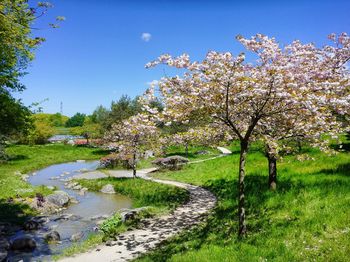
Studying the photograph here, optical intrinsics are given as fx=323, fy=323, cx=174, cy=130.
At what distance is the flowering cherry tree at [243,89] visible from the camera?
9.59 metres

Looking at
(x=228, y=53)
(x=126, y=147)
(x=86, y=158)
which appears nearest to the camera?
(x=228, y=53)

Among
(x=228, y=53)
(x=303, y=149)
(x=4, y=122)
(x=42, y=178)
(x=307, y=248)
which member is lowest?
(x=42, y=178)

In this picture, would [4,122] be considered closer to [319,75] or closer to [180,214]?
[180,214]

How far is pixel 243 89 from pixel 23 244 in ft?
40.1

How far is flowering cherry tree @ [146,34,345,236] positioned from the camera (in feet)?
31.5

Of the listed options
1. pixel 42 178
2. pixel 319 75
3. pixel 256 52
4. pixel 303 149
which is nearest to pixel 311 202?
pixel 319 75

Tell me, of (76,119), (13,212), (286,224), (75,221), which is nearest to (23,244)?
(75,221)

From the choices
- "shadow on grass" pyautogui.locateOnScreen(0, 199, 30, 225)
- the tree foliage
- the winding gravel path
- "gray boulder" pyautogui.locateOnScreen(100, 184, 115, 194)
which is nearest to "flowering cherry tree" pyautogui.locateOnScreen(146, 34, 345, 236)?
the winding gravel path

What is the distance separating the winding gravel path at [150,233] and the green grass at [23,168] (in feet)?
30.3

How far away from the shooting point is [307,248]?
9.09 metres

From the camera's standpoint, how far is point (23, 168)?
147 ft

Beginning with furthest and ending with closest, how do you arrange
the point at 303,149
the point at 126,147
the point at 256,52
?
the point at 126,147
the point at 303,149
the point at 256,52

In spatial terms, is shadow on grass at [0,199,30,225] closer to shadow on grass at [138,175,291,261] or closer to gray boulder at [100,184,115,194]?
gray boulder at [100,184,115,194]

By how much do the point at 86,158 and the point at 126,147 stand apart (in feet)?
101
